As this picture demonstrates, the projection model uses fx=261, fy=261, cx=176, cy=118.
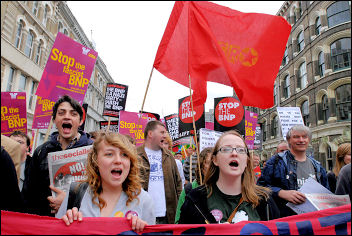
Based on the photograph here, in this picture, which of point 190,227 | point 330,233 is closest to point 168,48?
point 190,227

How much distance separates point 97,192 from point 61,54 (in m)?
3.01

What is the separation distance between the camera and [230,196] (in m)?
2.22

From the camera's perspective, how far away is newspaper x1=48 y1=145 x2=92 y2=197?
92.7 inches

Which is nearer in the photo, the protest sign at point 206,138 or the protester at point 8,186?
the protester at point 8,186

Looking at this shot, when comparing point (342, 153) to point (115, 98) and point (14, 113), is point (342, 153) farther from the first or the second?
point (115, 98)

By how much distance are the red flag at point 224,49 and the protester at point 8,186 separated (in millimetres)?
2503

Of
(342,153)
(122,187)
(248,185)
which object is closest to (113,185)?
(122,187)

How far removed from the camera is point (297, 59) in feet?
64.3

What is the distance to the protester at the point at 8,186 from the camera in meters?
1.64

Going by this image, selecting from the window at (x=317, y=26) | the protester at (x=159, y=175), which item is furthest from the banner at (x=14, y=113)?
the window at (x=317, y=26)

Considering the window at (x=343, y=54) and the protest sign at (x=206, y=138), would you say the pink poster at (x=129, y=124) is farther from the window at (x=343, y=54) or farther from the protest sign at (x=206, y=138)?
the window at (x=343, y=54)

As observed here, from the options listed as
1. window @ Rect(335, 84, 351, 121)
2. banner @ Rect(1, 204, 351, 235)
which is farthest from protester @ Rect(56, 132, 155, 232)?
window @ Rect(335, 84, 351, 121)

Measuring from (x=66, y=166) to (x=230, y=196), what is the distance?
1.49 meters

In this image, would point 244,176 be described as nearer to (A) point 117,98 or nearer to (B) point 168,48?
(B) point 168,48
